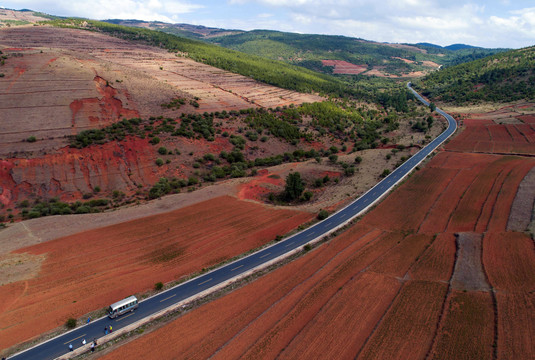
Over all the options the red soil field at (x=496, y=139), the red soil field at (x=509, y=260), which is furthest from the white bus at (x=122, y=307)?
the red soil field at (x=496, y=139)

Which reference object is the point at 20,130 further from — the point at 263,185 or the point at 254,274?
the point at 254,274

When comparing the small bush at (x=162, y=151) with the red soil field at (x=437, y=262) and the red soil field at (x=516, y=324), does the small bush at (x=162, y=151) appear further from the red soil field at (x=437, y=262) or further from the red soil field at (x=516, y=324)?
the red soil field at (x=516, y=324)

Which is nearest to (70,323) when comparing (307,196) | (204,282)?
(204,282)

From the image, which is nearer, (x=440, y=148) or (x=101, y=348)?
(x=101, y=348)

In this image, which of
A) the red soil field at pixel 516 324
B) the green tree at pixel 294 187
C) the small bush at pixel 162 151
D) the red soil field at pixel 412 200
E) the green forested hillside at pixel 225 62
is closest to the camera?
the red soil field at pixel 516 324

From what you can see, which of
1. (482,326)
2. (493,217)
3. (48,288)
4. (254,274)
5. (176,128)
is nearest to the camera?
(482,326)

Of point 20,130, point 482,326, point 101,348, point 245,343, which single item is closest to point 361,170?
point 482,326

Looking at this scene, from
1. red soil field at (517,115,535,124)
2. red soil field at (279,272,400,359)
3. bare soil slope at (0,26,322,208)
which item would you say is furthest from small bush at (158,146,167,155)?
red soil field at (517,115,535,124)
